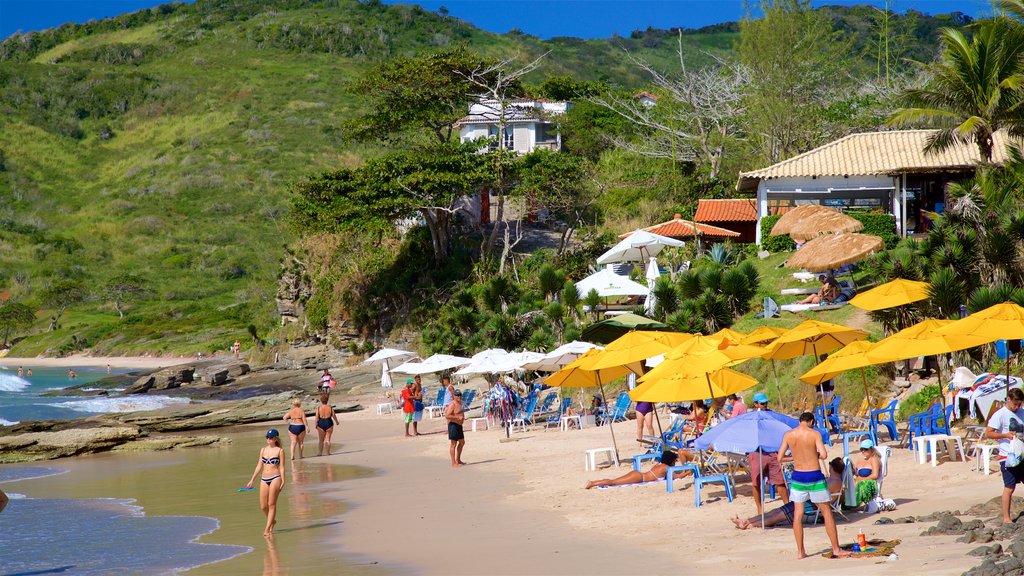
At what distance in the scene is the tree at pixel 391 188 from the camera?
3656 centimetres

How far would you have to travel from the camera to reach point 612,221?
1567 inches

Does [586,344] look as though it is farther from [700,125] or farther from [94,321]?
[94,321]

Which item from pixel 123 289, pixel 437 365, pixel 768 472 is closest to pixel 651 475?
pixel 768 472

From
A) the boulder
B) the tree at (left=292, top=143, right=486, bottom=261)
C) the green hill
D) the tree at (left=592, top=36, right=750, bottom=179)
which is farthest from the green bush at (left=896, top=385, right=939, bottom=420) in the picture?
the green hill

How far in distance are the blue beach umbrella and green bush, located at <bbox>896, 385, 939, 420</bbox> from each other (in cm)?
635

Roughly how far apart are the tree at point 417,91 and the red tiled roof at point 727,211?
1017 cm

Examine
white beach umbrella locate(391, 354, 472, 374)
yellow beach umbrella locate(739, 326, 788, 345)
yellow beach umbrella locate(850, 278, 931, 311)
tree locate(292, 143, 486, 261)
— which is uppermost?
tree locate(292, 143, 486, 261)

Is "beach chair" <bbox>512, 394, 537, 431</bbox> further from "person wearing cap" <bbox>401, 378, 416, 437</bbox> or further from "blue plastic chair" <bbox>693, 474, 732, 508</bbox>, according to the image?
"blue plastic chair" <bbox>693, 474, 732, 508</bbox>

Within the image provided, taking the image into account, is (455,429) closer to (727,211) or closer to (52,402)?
(727,211)

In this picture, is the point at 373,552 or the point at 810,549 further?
the point at 373,552

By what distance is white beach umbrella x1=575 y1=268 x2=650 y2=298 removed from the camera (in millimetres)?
26531

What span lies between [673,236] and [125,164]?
86811 millimetres

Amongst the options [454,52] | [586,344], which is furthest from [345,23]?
[586,344]

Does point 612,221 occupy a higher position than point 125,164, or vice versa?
point 125,164
